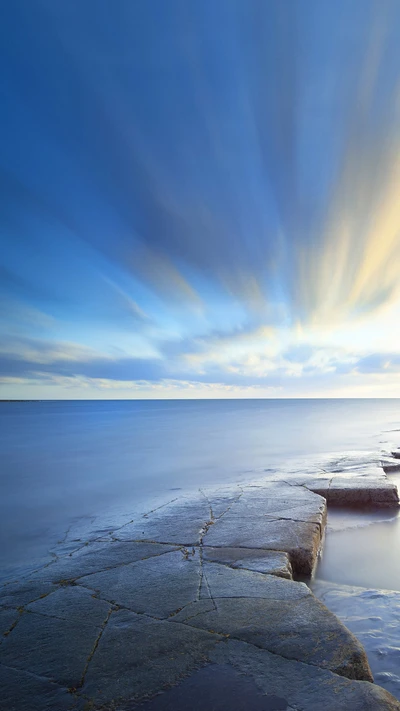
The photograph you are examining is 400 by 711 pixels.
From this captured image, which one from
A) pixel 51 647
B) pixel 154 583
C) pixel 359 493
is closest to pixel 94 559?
pixel 154 583

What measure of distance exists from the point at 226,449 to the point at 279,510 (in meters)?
12.5

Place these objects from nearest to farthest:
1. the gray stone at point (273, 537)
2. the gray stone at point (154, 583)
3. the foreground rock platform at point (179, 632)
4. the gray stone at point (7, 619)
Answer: the foreground rock platform at point (179, 632), the gray stone at point (7, 619), the gray stone at point (154, 583), the gray stone at point (273, 537)

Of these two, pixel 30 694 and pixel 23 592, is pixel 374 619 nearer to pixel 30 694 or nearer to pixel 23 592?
pixel 30 694

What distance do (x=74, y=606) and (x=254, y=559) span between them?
1.86 metres

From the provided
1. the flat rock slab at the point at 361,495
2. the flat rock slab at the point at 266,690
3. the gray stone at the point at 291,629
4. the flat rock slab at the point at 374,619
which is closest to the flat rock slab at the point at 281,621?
the gray stone at the point at 291,629

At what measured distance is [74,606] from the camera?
3371mm

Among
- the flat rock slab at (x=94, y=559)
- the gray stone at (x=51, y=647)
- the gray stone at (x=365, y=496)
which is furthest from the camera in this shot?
the gray stone at (x=365, y=496)

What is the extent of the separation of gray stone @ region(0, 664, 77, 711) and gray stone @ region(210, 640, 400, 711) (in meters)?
0.93

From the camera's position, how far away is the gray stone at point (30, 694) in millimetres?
2258

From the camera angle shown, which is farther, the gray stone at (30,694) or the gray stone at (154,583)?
the gray stone at (154,583)

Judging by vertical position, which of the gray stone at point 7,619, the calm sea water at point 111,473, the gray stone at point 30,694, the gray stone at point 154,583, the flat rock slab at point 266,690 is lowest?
the calm sea water at point 111,473

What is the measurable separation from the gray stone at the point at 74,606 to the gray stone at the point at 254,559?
132 centimetres

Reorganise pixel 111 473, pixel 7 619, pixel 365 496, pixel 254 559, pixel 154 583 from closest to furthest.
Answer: pixel 7 619, pixel 154 583, pixel 254 559, pixel 365 496, pixel 111 473

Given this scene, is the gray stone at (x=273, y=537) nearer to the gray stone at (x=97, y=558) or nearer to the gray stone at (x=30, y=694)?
the gray stone at (x=97, y=558)
